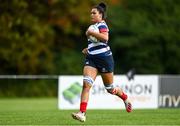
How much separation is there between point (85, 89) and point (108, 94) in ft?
42.2

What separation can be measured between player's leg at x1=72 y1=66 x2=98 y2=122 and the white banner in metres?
12.3

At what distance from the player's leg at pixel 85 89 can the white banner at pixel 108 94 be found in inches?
485

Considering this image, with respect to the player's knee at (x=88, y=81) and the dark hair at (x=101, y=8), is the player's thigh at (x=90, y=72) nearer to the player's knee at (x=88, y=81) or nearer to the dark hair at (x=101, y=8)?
the player's knee at (x=88, y=81)

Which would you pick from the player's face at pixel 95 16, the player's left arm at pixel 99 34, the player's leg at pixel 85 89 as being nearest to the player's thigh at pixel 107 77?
the player's leg at pixel 85 89

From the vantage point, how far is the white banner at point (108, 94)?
2666 centimetres

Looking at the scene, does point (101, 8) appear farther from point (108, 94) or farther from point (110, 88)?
point (108, 94)

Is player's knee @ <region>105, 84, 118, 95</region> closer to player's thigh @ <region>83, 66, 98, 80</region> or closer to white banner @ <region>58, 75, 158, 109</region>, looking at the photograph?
player's thigh @ <region>83, 66, 98, 80</region>

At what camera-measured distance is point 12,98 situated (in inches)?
1661

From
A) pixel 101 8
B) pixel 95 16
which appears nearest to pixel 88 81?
pixel 95 16

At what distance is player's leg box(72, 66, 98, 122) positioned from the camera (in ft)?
44.7

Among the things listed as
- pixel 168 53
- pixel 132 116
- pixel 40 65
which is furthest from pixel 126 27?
pixel 132 116

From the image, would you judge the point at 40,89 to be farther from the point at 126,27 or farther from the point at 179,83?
the point at 179,83

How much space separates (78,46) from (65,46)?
1150mm

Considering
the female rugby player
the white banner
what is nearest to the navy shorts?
the female rugby player
